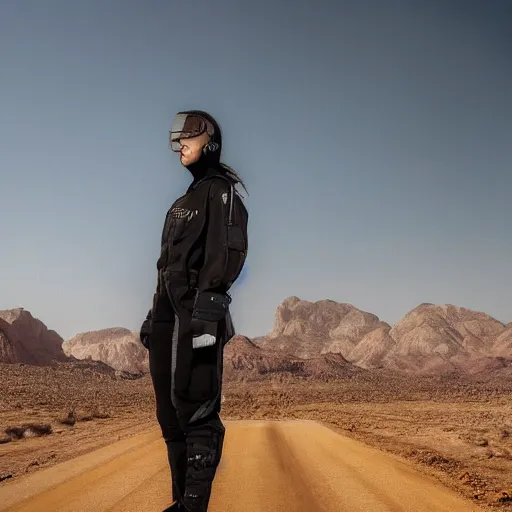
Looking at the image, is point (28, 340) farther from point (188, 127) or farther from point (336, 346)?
point (188, 127)

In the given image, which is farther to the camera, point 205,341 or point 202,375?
point 202,375

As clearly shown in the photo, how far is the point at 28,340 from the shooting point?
341 feet

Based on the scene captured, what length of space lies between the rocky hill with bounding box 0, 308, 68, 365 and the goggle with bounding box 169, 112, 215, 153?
86.8 meters

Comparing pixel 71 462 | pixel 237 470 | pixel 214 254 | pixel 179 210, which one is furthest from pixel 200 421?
pixel 71 462

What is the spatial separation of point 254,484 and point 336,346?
162 metres

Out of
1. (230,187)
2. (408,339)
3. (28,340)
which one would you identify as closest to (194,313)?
(230,187)

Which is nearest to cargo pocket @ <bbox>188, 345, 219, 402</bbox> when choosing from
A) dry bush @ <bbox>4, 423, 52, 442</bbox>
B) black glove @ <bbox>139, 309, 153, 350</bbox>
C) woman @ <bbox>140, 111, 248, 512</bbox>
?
woman @ <bbox>140, 111, 248, 512</bbox>

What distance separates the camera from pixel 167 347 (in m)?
3.69

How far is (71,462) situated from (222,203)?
6.35 meters

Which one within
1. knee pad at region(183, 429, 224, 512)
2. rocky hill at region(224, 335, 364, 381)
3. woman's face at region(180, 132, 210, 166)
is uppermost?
woman's face at region(180, 132, 210, 166)

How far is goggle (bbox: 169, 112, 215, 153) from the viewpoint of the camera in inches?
156

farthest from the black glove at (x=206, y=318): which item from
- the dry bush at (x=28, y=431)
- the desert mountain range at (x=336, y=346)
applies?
the desert mountain range at (x=336, y=346)

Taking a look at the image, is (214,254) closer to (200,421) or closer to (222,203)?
(222,203)

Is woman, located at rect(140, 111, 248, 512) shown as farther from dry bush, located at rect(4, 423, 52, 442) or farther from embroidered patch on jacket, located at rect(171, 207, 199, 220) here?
dry bush, located at rect(4, 423, 52, 442)
